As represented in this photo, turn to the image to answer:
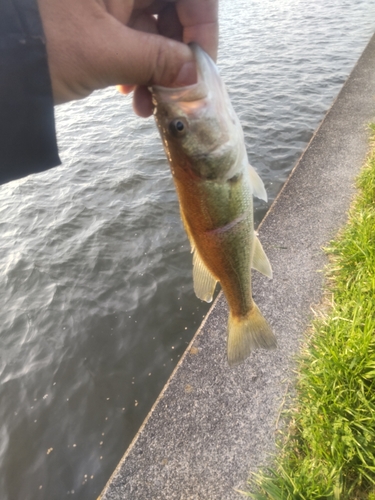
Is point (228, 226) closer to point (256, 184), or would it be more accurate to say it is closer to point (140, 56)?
point (256, 184)

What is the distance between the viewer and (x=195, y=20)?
1.80 m

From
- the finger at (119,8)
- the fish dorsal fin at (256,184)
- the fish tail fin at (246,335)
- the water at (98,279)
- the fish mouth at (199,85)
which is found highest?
the finger at (119,8)

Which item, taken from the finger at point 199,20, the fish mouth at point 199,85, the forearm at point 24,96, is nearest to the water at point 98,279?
the forearm at point 24,96

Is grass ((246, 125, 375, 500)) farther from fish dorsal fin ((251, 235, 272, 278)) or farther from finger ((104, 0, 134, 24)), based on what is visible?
finger ((104, 0, 134, 24))

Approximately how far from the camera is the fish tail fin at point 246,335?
236cm

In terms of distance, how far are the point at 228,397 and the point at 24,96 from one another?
110 inches

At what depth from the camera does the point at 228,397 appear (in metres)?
3.32

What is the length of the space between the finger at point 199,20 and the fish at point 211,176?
0.61 feet

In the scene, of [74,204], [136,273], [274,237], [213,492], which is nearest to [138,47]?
[213,492]

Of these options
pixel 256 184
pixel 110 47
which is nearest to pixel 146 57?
pixel 110 47

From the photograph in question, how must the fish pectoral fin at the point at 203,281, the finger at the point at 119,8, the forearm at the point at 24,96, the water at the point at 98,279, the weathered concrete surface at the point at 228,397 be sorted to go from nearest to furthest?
the forearm at the point at 24,96
the finger at the point at 119,8
the fish pectoral fin at the point at 203,281
the weathered concrete surface at the point at 228,397
the water at the point at 98,279

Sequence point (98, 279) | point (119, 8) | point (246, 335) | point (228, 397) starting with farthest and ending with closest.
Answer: point (98, 279) → point (228, 397) → point (246, 335) → point (119, 8)

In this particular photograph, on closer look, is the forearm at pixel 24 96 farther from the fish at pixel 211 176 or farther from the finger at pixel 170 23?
the finger at pixel 170 23

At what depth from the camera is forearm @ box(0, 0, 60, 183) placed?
4.46 ft
